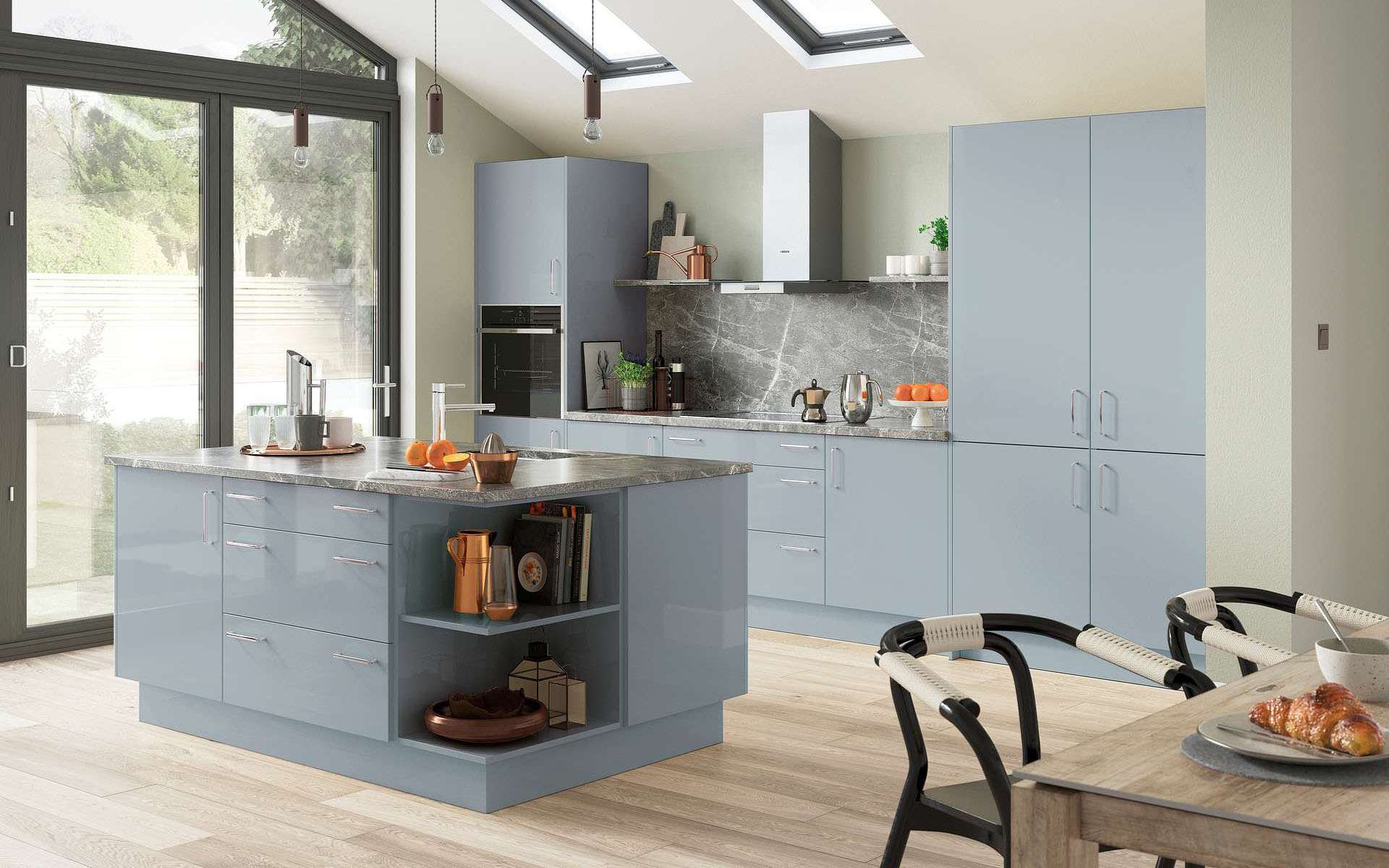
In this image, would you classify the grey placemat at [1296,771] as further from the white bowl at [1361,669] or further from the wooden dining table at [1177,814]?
the white bowl at [1361,669]

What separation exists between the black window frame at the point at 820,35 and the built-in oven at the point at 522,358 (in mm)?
1727

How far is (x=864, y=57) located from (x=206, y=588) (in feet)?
10.9

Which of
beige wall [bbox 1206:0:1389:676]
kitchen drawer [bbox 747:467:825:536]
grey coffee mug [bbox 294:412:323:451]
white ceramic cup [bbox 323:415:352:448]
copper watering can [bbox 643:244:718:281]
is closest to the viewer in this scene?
beige wall [bbox 1206:0:1389:676]

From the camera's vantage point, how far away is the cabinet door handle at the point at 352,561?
12.7 feet

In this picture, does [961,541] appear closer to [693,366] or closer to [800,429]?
[800,429]

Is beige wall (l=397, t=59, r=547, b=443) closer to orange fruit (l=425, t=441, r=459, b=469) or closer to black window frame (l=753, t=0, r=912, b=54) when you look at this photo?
black window frame (l=753, t=0, r=912, b=54)

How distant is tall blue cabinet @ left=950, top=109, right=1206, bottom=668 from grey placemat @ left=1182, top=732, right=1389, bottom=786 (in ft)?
11.1

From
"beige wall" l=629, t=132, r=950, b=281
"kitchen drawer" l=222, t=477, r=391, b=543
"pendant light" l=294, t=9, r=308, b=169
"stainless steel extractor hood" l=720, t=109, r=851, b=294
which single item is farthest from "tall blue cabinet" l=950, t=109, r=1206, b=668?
"kitchen drawer" l=222, t=477, r=391, b=543

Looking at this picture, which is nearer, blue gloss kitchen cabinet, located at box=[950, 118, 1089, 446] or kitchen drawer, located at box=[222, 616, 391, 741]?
kitchen drawer, located at box=[222, 616, 391, 741]

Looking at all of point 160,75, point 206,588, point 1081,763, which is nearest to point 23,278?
point 160,75

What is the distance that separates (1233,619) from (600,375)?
4.37 meters

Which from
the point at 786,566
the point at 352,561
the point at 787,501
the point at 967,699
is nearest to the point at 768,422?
the point at 787,501

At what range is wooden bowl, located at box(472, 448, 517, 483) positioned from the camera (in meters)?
3.81

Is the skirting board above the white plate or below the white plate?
below
